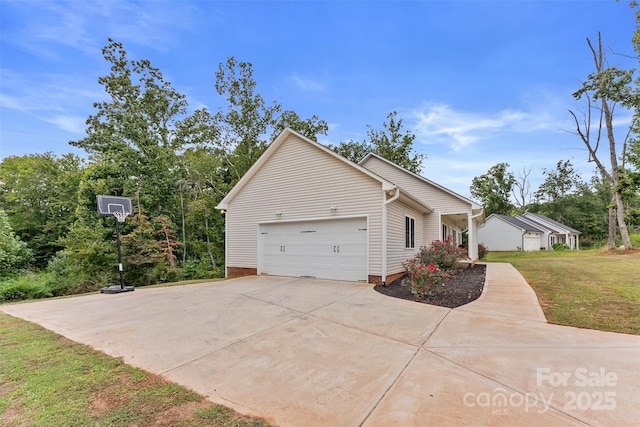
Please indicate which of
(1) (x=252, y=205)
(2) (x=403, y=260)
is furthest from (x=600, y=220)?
(1) (x=252, y=205)

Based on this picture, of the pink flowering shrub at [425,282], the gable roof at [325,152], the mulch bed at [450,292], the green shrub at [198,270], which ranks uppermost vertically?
the gable roof at [325,152]

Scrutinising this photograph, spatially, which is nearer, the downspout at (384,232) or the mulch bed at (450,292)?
the mulch bed at (450,292)

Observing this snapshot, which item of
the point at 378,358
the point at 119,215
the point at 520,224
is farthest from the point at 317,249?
the point at 520,224

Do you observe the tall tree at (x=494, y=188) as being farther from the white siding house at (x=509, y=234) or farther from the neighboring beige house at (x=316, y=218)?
the neighboring beige house at (x=316, y=218)

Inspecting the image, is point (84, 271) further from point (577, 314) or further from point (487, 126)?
point (487, 126)

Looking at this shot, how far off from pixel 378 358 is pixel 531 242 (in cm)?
3512

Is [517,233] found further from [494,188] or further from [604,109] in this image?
[604,109]

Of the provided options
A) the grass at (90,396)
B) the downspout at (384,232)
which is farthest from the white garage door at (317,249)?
the grass at (90,396)

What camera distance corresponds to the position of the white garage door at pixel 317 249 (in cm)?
921

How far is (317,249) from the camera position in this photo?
1000 cm

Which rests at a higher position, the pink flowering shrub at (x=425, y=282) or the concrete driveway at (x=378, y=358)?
the pink flowering shrub at (x=425, y=282)

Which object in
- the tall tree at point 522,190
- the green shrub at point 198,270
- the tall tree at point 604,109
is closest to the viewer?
the green shrub at point 198,270

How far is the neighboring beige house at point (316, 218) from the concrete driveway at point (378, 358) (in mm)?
2965

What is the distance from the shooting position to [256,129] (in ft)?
66.1
